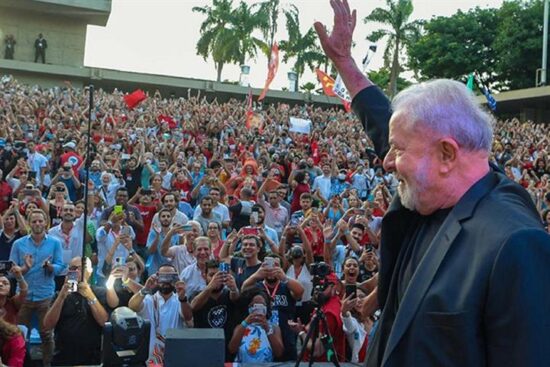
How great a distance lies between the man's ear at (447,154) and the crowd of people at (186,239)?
0.30 m

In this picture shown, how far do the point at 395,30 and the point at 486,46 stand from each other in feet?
19.9

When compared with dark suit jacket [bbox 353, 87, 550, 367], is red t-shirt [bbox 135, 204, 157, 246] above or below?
below

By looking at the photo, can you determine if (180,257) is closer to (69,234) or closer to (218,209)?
(69,234)

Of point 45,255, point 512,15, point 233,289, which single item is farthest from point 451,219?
point 512,15

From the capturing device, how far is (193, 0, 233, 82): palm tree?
47.5 metres

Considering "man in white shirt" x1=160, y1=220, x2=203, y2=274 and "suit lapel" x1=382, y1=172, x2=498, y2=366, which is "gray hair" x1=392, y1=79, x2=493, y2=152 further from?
"man in white shirt" x1=160, y1=220, x2=203, y2=274

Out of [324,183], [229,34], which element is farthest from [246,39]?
[324,183]

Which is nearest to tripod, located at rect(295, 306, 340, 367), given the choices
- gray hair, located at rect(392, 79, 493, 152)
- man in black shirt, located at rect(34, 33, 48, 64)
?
gray hair, located at rect(392, 79, 493, 152)

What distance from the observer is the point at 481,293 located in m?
1.32

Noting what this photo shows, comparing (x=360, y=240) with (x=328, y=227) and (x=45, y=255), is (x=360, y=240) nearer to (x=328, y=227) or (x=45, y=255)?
(x=328, y=227)

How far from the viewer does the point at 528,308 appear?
126 centimetres

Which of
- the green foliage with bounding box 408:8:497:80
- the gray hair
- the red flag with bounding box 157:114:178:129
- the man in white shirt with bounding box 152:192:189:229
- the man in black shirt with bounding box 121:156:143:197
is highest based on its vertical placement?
the green foliage with bounding box 408:8:497:80

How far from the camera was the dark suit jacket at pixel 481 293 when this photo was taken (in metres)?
1.27

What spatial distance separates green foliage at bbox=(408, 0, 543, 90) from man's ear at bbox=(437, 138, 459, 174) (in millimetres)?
41930
